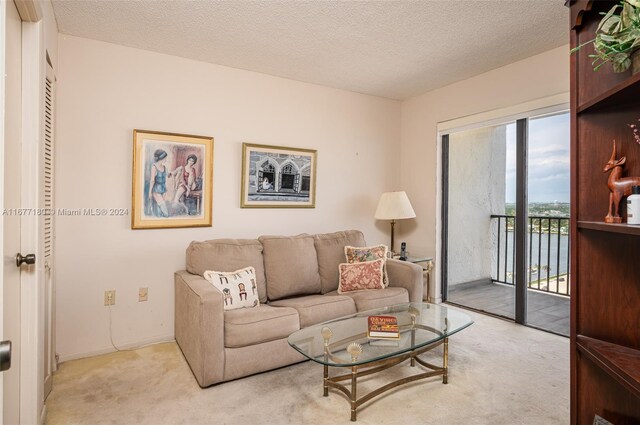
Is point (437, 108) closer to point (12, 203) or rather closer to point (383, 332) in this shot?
point (383, 332)

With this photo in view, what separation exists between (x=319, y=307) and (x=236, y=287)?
65 cm

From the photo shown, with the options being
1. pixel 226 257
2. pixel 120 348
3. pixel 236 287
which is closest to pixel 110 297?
pixel 120 348

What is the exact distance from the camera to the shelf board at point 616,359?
3.04 feet

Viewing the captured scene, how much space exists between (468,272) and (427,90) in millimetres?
2278

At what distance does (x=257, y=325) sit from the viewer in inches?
95.1

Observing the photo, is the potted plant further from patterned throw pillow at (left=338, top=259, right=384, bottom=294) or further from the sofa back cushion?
the sofa back cushion

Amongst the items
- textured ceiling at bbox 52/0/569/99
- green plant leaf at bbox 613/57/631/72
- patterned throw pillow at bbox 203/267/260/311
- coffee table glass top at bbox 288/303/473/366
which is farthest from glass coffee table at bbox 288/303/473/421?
textured ceiling at bbox 52/0/569/99

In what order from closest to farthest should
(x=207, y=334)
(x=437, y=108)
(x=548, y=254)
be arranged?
(x=207, y=334), (x=548, y=254), (x=437, y=108)

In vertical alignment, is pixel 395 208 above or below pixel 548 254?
above

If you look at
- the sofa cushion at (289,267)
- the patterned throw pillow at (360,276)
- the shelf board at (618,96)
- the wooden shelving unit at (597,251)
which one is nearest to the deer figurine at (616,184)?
the wooden shelving unit at (597,251)

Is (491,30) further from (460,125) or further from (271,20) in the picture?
(271,20)

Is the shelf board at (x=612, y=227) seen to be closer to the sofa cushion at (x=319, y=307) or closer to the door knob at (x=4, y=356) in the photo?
the door knob at (x=4, y=356)

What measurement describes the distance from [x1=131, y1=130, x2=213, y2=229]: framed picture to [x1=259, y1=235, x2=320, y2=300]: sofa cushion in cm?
69

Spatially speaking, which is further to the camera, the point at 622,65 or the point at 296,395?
the point at 296,395
